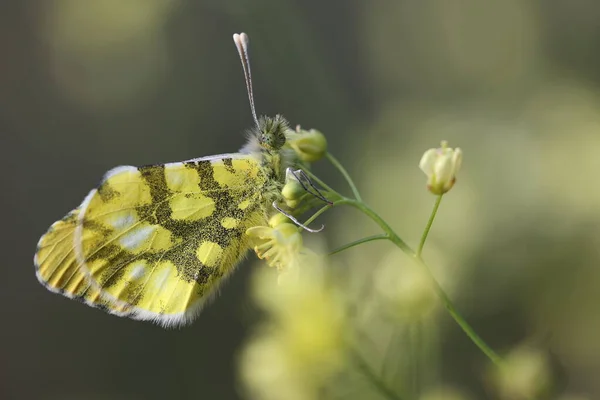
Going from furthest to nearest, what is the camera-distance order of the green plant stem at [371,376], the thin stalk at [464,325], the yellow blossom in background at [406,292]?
1. the yellow blossom in background at [406,292]
2. the green plant stem at [371,376]
3. the thin stalk at [464,325]

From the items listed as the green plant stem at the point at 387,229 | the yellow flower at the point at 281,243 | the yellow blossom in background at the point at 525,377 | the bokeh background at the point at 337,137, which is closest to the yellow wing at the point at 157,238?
the yellow flower at the point at 281,243

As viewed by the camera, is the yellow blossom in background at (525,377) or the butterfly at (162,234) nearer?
the yellow blossom in background at (525,377)

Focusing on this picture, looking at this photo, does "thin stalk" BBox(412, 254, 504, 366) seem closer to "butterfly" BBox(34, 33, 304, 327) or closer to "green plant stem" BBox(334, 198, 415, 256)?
"green plant stem" BBox(334, 198, 415, 256)

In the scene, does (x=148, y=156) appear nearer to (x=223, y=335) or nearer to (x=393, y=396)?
(x=223, y=335)

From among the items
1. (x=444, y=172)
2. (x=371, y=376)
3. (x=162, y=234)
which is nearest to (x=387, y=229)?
(x=444, y=172)

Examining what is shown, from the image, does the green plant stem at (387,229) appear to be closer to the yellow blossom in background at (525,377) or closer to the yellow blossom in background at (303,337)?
the yellow blossom in background at (303,337)

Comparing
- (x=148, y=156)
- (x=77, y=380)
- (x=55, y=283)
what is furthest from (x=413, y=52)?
(x=77, y=380)

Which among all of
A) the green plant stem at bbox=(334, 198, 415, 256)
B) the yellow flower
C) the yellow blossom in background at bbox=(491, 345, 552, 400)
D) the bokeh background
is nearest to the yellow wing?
the yellow flower
